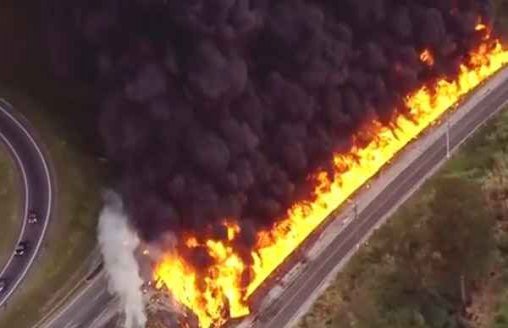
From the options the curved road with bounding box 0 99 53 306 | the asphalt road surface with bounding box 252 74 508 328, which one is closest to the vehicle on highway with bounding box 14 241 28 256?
the curved road with bounding box 0 99 53 306

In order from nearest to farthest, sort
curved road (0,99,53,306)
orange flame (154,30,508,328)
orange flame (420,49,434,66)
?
1. curved road (0,99,53,306)
2. orange flame (154,30,508,328)
3. orange flame (420,49,434,66)

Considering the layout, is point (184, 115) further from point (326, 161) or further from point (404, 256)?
point (404, 256)

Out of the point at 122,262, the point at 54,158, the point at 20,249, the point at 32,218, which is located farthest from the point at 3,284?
the point at 54,158

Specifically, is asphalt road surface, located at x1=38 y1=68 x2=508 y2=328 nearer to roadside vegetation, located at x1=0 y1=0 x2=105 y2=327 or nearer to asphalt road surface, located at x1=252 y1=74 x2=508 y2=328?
asphalt road surface, located at x1=252 y1=74 x2=508 y2=328

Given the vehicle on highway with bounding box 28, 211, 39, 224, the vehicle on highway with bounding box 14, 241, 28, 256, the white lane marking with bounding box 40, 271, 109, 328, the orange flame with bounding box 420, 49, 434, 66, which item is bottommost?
the white lane marking with bounding box 40, 271, 109, 328

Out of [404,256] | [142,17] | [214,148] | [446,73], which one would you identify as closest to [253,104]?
[214,148]

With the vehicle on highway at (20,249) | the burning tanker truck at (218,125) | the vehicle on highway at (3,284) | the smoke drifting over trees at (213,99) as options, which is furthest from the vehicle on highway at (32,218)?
the smoke drifting over trees at (213,99)
